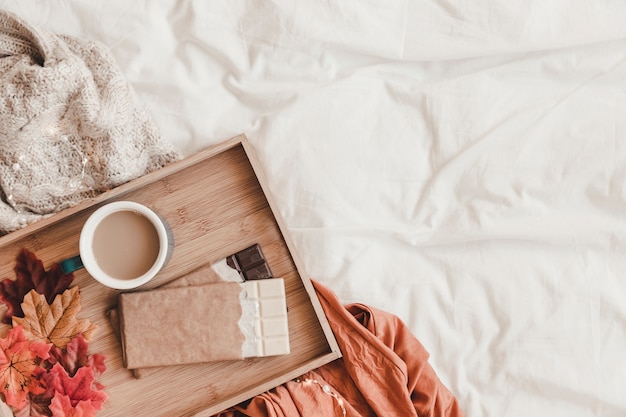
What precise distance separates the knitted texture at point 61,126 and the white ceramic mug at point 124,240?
0.31 feet

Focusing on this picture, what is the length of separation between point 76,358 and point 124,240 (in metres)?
0.17

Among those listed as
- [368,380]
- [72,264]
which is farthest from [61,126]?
[368,380]

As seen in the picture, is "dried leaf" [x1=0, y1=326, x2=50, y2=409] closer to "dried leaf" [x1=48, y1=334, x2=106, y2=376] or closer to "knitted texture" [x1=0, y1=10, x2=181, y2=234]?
"dried leaf" [x1=48, y1=334, x2=106, y2=376]

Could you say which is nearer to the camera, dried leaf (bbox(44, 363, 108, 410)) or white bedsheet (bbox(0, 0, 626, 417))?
dried leaf (bbox(44, 363, 108, 410))

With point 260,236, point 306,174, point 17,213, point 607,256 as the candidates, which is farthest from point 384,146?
point 17,213

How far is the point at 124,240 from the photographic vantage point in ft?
2.47

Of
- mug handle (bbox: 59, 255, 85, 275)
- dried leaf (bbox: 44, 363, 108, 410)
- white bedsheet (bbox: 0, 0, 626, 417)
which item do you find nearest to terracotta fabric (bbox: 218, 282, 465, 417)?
white bedsheet (bbox: 0, 0, 626, 417)

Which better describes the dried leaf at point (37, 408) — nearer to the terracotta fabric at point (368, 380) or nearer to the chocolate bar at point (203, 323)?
the chocolate bar at point (203, 323)

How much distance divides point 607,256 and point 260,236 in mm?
515

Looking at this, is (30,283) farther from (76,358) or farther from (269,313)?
(269,313)

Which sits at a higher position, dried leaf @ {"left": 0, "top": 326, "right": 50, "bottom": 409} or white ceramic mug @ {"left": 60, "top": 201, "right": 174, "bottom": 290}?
Result: white ceramic mug @ {"left": 60, "top": 201, "right": 174, "bottom": 290}

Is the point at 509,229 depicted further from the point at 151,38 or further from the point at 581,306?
the point at 151,38

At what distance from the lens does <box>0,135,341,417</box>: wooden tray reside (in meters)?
0.78

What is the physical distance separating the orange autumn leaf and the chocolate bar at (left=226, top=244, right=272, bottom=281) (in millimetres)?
211
